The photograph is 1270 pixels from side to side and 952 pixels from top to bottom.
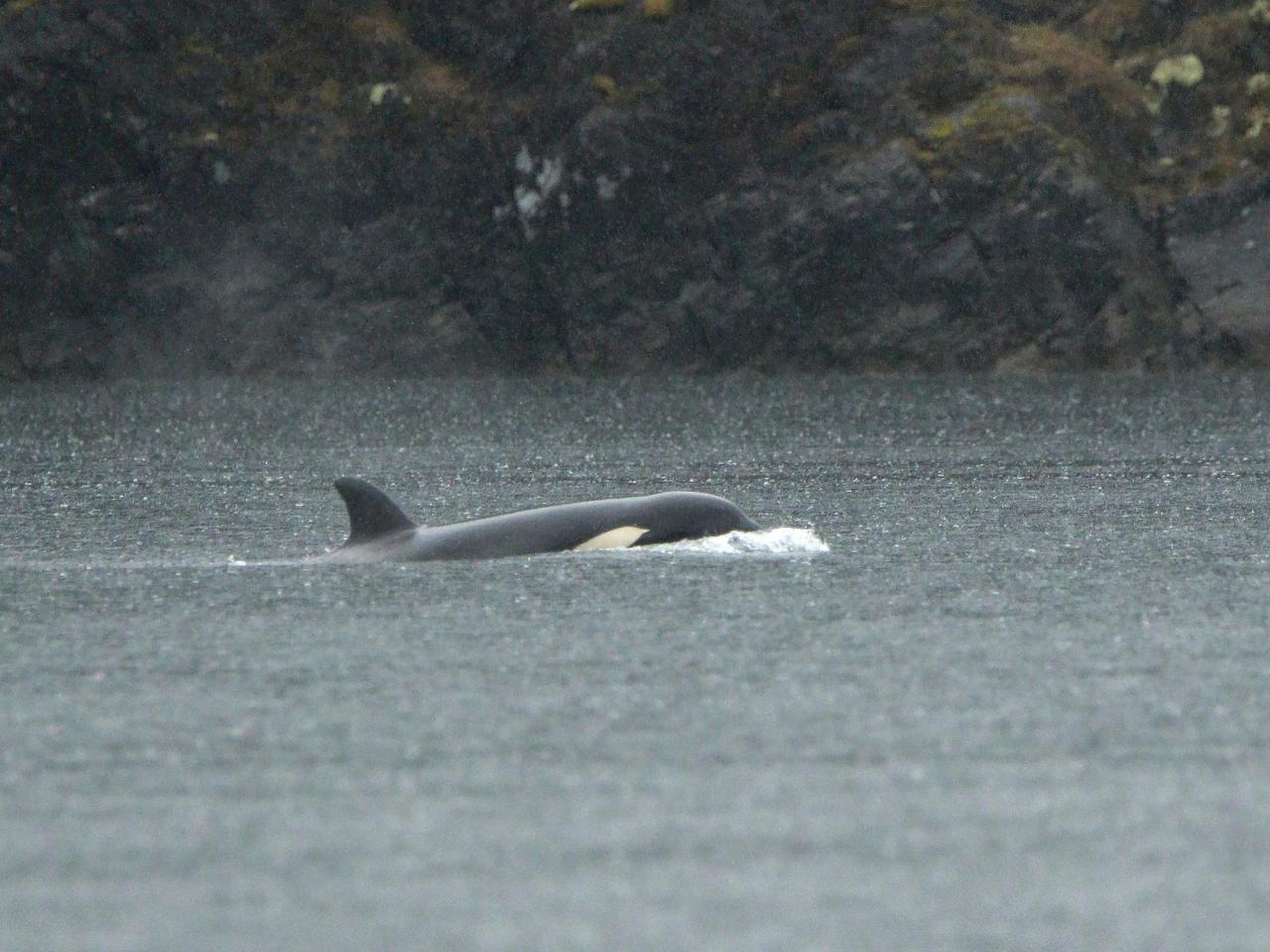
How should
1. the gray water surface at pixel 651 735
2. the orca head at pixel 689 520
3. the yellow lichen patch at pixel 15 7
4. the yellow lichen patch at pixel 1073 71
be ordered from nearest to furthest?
1. the gray water surface at pixel 651 735
2. the orca head at pixel 689 520
3. the yellow lichen patch at pixel 1073 71
4. the yellow lichen patch at pixel 15 7

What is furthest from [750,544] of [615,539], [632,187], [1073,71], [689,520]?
[1073,71]

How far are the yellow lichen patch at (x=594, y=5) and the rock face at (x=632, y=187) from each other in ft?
1.61

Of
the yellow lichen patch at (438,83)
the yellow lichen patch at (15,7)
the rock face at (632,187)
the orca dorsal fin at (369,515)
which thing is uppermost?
the yellow lichen patch at (15,7)

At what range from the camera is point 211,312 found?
10925 centimetres

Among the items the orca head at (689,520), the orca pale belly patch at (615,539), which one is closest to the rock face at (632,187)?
the orca head at (689,520)

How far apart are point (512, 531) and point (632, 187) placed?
79.2 metres

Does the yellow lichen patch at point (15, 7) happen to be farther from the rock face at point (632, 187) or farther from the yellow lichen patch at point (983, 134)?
the yellow lichen patch at point (983, 134)

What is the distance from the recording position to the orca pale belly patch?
2781cm

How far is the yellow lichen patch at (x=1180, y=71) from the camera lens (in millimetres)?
106500

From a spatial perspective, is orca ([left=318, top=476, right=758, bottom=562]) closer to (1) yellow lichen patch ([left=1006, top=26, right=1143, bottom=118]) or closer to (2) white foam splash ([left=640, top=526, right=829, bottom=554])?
(2) white foam splash ([left=640, top=526, right=829, bottom=554])

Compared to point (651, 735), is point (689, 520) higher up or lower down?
higher up

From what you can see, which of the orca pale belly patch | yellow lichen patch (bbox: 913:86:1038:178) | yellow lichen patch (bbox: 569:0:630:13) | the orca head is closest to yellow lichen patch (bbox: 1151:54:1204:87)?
yellow lichen patch (bbox: 913:86:1038:178)

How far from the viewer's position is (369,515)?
27734 millimetres

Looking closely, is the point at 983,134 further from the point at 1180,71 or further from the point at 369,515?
the point at 369,515
